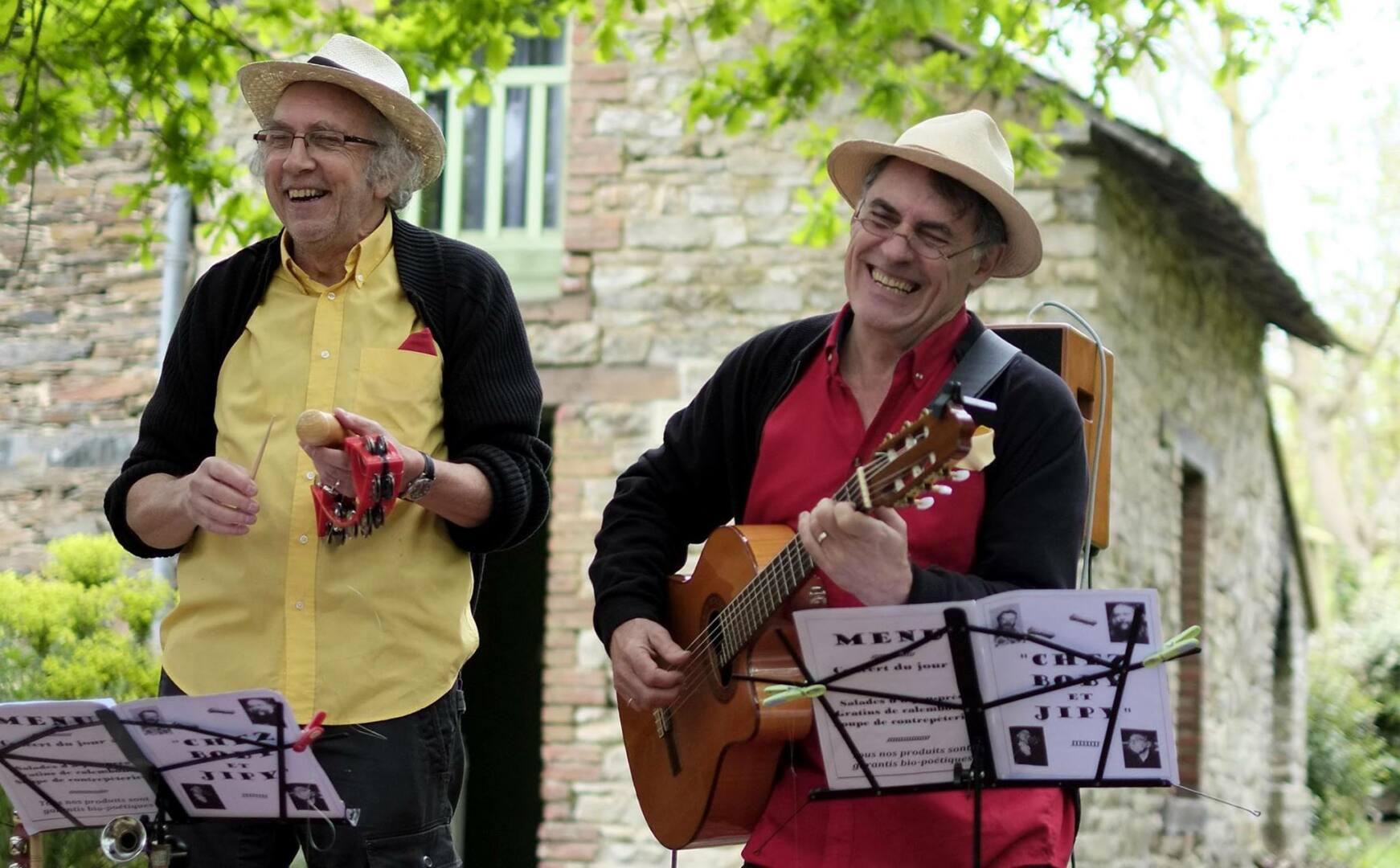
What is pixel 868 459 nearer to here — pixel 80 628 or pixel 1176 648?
pixel 1176 648

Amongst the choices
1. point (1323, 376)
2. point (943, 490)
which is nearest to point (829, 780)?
point (943, 490)

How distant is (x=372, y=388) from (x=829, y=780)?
112 centimetres

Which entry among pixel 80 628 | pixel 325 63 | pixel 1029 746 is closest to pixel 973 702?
pixel 1029 746

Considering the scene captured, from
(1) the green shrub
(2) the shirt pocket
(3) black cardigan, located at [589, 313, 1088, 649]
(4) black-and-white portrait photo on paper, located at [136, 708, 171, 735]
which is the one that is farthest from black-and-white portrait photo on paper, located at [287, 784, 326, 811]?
(1) the green shrub

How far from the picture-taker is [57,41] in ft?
21.4

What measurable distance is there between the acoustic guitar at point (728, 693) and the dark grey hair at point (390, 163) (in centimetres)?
90

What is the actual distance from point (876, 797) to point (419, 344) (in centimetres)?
118

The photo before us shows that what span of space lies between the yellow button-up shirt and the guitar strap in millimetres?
976

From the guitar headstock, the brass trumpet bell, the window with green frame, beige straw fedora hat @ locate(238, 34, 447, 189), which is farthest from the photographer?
Answer: the window with green frame

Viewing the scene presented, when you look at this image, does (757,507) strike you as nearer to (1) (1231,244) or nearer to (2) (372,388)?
(2) (372,388)

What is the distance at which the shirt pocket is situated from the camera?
3.34 metres

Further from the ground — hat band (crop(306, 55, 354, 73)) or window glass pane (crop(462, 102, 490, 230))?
window glass pane (crop(462, 102, 490, 230))

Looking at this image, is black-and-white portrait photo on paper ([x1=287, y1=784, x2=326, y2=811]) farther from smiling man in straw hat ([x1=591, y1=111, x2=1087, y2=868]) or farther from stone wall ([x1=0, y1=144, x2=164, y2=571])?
stone wall ([x1=0, y1=144, x2=164, y2=571])

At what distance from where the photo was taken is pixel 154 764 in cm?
320
